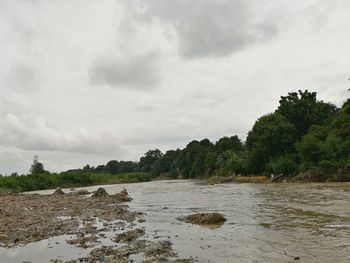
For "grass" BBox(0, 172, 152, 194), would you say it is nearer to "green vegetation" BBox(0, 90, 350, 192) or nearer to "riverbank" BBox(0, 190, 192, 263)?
"green vegetation" BBox(0, 90, 350, 192)

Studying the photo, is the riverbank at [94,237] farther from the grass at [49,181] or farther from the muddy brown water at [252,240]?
the grass at [49,181]

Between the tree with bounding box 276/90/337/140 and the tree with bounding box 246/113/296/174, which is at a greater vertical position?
the tree with bounding box 276/90/337/140

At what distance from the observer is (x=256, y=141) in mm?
75625

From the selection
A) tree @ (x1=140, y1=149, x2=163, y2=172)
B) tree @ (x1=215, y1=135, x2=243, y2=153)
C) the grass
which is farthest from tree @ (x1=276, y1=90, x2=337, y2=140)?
tree @ (x1=140, y1=149, x2=163, y2=172)

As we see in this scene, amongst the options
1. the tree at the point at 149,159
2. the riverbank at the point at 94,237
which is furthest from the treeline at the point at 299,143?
the tree at the point at 149,159

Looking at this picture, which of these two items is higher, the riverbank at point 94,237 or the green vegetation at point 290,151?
the green vegetation at point 290,151

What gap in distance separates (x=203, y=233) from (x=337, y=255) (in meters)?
5.84

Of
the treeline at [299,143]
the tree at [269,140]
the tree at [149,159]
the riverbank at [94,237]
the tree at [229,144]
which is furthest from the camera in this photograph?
the tree at [149,159]

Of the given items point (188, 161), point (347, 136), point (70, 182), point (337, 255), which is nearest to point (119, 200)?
point (337, 255)

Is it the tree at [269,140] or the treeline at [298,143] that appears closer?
the treeline at [298,143]

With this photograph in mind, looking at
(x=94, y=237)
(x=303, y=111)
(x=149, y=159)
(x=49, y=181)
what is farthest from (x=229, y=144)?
(x=94, y=237)

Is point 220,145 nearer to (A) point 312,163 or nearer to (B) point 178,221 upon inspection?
(A) point 312,163

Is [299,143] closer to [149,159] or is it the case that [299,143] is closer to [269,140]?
[269,140]

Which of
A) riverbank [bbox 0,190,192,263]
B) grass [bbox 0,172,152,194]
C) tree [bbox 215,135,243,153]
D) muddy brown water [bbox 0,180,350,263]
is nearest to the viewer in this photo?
muddy brown water [bbox 0,180,350,263]
